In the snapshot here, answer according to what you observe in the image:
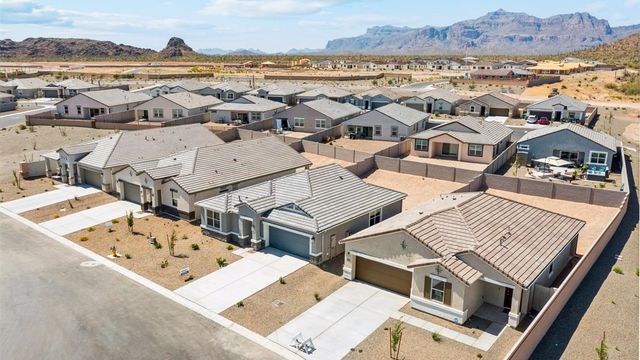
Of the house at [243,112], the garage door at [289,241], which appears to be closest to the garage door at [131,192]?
the garage door at [289,241]

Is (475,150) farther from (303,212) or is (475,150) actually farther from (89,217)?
(89,217)

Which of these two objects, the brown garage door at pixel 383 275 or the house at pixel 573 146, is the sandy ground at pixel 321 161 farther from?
the brown garage door at pixel 383 275

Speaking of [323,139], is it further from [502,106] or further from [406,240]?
[406,240]

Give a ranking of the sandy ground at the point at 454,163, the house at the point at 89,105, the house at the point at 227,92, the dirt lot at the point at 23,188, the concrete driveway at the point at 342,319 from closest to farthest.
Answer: the concrete driveway at the point at 342,319
the dirt lot at the point at 23,188
the sandy ground at the point at 454,163
the house at the point at 89,105
the house at the point at 227,92

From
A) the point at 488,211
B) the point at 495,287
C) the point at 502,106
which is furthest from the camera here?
the point at 502,106

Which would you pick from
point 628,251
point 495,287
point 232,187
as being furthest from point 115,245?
point 628,251

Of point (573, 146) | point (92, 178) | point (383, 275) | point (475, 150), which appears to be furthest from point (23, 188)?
point (573, 146)
